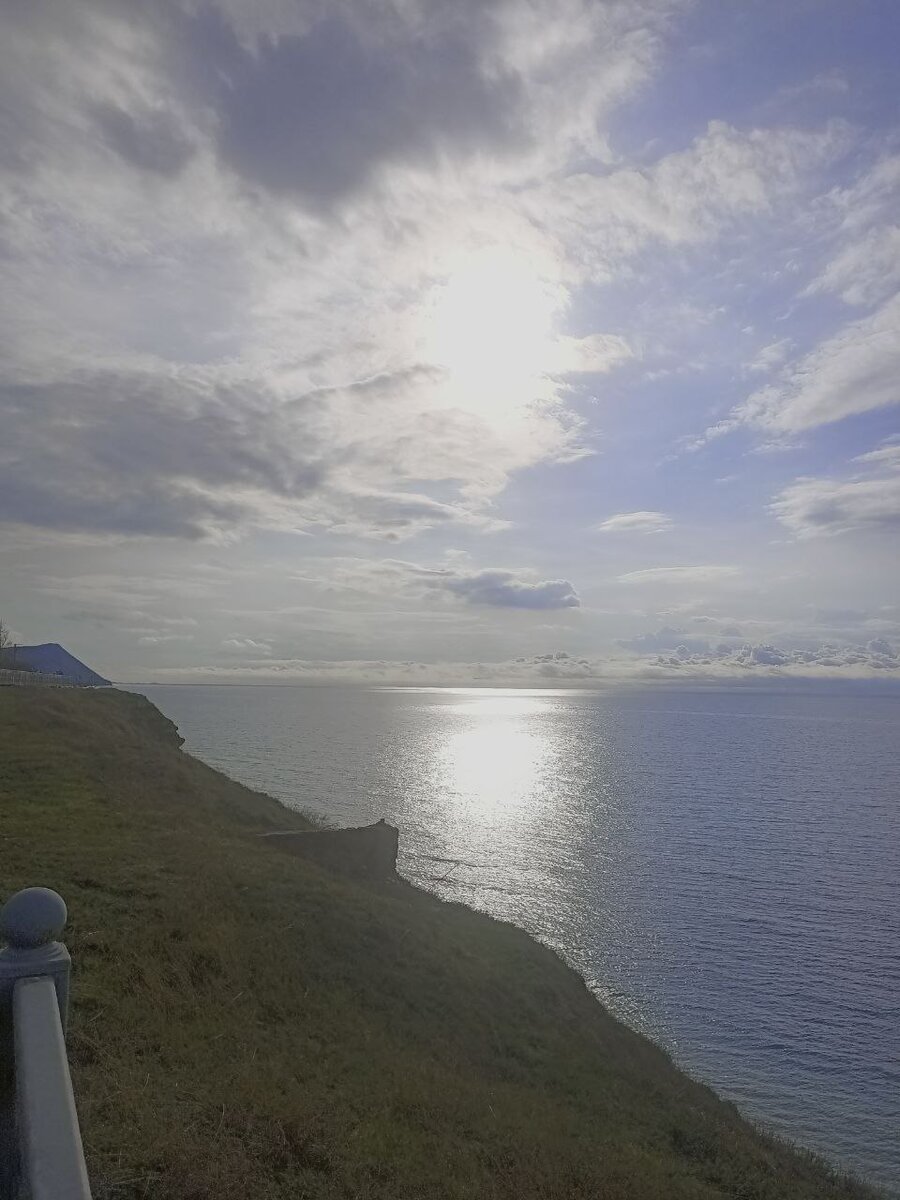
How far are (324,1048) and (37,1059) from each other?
1214 centimetres

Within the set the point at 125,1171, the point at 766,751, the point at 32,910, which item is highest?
the point at 32,910

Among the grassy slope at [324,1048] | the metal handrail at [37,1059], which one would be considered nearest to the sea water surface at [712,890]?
the grassy slope at [324,1048]

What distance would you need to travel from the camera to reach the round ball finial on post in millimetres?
4781

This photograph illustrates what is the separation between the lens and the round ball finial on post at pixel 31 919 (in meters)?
4.78

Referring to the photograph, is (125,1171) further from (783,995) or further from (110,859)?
(783,995)

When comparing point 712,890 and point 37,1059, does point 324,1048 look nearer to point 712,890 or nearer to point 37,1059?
point 37,1059

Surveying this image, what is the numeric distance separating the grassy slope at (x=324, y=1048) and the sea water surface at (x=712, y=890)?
5629 millimetres

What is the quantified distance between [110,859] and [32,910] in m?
18.9

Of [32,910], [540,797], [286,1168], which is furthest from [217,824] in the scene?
[540,797]

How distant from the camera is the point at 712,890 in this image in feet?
166

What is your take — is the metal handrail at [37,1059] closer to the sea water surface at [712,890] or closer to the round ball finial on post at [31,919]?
the round ball finial on post at [31,919]

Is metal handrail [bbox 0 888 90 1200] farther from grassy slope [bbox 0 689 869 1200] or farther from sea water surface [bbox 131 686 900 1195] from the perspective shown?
sea water surface [bbox 131 686 900 1195]

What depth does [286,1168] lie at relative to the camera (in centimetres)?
969

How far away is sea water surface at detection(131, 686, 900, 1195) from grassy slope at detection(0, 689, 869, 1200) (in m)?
5.63
